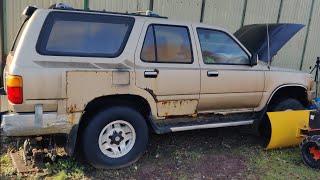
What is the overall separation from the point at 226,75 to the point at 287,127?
138 centimetres

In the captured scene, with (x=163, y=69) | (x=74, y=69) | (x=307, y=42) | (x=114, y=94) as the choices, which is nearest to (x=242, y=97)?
(x=163, y=69)

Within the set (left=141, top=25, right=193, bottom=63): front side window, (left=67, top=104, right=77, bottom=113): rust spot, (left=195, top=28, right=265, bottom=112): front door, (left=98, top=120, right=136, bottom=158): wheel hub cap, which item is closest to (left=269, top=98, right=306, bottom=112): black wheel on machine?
(left=195, top=28, right=265, bottom=112): front door

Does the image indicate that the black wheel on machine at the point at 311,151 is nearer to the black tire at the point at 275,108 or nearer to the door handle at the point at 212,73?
the black tire at the point at 275,108

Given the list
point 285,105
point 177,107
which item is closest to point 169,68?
point 177,107

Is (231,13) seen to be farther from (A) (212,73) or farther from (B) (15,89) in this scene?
(B) (15,89)

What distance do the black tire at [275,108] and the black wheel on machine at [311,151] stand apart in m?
0.86

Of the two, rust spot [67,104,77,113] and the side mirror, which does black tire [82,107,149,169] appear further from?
the side mirror

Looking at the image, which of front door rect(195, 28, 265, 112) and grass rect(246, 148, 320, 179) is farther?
front door rect(195, 28, 265, 112)

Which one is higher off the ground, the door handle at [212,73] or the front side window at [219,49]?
the front side window at [219,49]

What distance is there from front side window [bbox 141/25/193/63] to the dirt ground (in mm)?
1453

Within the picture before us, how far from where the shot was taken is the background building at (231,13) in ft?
25.6

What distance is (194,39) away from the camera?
580 centimetres

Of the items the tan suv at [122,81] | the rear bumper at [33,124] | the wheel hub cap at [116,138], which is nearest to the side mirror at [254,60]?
the tan suv at [122,81]

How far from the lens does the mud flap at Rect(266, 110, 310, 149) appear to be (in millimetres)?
6375
